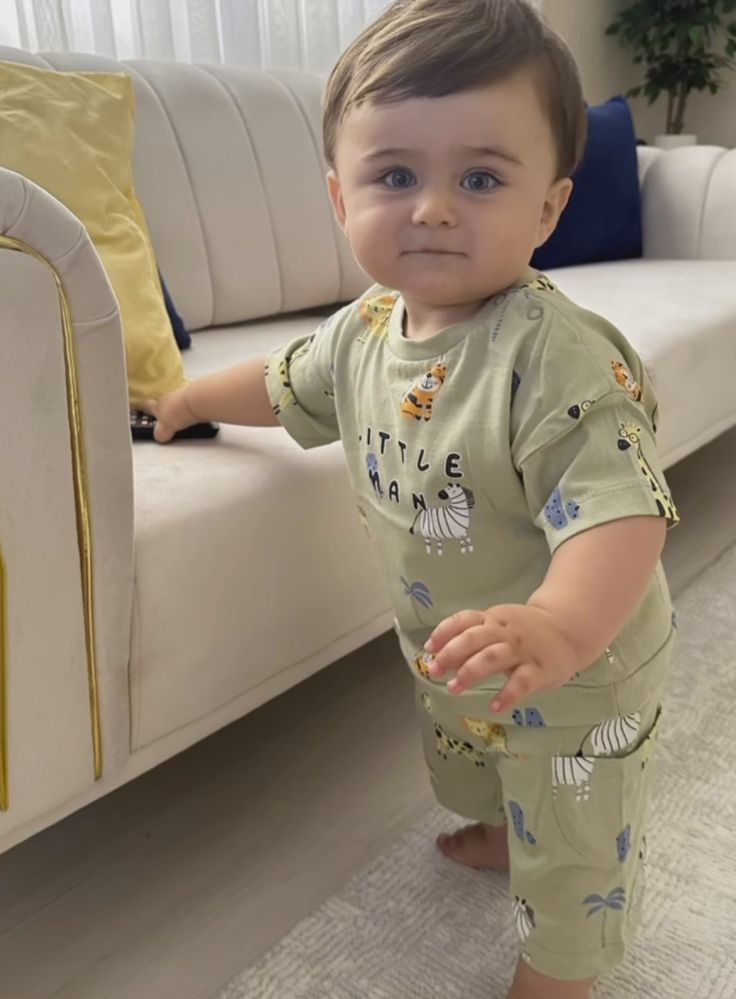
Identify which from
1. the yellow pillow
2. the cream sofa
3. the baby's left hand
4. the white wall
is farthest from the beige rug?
the white wall

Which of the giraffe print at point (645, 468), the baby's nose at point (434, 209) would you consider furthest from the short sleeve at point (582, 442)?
the baby's nose at point (434, 209)

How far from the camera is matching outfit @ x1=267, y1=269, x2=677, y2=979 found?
707 mm

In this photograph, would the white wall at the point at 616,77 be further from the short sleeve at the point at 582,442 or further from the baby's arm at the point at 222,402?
the short sleeve at the point at 582,442

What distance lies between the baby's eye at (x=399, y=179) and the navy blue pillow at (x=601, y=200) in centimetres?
148

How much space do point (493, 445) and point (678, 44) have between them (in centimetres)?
321

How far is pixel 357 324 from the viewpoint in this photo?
2.95 ft

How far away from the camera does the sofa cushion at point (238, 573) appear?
91cm

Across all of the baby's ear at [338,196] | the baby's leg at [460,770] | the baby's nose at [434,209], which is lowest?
the baby's leg at [460,770]

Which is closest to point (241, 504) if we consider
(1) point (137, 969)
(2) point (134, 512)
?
(2) point (134, 512)

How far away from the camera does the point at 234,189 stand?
173 centimetres

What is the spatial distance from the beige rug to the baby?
97mm

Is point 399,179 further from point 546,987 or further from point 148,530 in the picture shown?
point 546,987

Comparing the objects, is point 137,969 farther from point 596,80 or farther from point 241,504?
point 596,80

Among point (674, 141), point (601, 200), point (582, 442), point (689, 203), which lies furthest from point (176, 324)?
point (674, 141)
